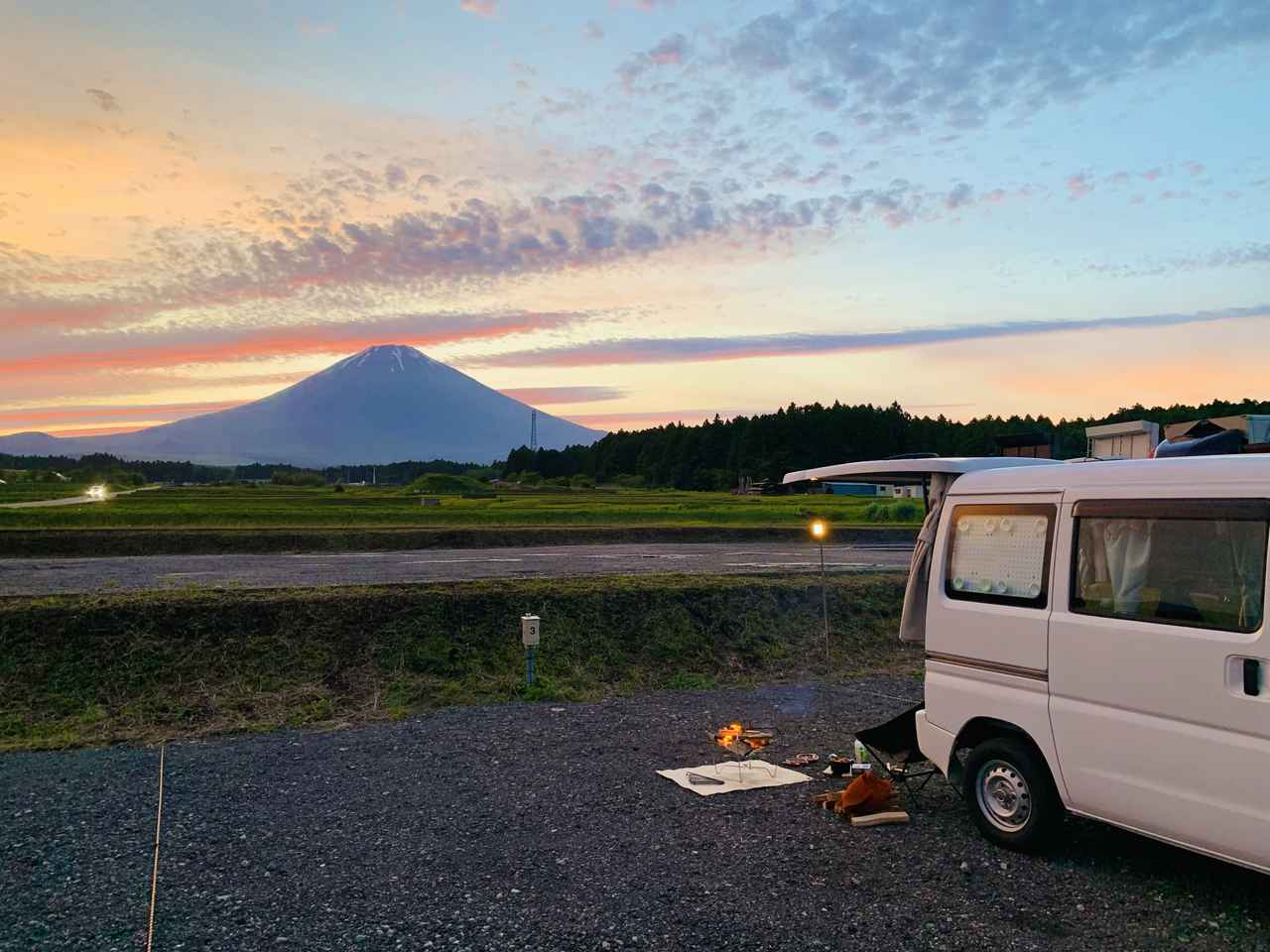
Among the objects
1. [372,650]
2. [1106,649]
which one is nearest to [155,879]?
[1106,649]

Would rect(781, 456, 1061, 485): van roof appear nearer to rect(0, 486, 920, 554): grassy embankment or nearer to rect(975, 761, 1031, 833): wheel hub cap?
rect(975, 761, 1031, 833): wheel hub cap

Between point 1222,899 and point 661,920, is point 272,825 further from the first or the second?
point 1222,899

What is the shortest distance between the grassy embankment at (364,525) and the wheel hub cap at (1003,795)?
2704cm

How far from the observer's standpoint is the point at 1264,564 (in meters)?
4.90

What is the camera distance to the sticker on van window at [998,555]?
6.30 m

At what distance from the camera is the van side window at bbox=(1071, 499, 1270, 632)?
502 centimetres

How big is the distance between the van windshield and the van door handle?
0.59 feet

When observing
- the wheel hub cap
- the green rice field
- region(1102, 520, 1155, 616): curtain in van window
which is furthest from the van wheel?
the green rice field

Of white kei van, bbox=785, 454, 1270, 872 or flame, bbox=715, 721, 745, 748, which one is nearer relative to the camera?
white kei van, bbox=785, 454, 1270, 872

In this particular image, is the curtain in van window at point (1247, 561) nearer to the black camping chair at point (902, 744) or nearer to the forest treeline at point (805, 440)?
the black camping chair at point (902, 744)

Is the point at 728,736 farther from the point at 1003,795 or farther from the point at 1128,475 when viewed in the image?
the point at 1128,475

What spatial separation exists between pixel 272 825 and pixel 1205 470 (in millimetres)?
6963

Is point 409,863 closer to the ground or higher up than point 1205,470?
closer to the ground

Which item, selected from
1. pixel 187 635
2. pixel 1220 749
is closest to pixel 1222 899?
pixel 1220 749
